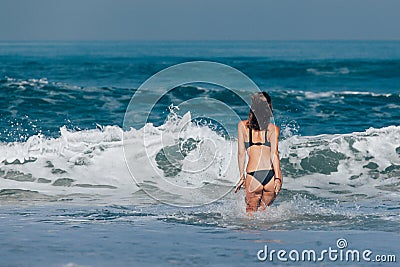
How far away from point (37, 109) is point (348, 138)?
933cm

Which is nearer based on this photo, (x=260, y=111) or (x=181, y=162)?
(x=260, y=111)

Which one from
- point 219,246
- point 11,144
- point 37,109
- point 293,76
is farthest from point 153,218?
point 293,76

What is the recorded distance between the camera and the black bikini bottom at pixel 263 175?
7719mm

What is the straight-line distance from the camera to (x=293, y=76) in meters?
31.9

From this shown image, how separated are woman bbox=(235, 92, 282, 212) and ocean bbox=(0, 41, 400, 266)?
346 mm

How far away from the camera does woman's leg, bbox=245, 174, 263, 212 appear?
7727mm

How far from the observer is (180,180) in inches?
472

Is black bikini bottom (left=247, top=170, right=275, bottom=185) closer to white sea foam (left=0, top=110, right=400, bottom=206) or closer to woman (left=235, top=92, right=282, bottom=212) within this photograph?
woman (left=235, top=92, right=282, bottom=212)

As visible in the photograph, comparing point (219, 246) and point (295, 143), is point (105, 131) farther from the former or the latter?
point (219, 246)

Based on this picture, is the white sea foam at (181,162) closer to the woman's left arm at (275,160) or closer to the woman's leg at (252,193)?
the woman's leg at (252,193)

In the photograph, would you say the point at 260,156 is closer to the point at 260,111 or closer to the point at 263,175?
the point at 263,175

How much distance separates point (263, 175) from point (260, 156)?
22 cm

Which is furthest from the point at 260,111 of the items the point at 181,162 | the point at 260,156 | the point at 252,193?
the point at 181,162

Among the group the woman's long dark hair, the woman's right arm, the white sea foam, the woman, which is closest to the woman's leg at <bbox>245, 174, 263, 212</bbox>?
the woman
